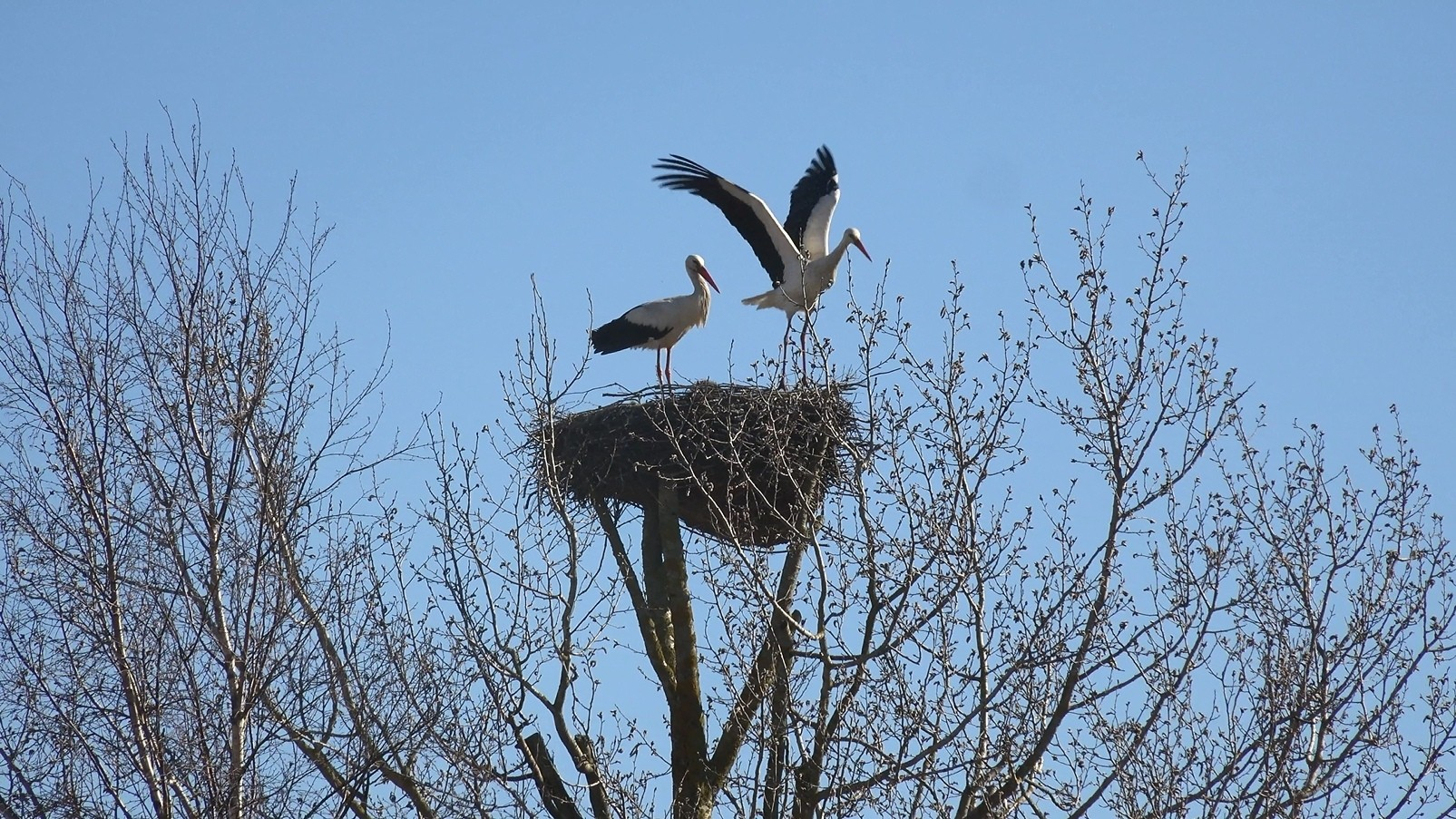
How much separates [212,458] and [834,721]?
9.43ft

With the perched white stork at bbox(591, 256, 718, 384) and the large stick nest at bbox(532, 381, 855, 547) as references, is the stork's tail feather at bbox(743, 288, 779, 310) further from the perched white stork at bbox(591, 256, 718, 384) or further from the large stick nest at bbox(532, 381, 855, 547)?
the large stick nest at bbox(532, 381, 855, 547)

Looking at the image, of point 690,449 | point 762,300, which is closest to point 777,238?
point 762,300

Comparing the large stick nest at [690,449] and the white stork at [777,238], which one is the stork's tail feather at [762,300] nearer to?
the white stork at [777,238]

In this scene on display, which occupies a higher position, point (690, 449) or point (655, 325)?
point (655, 325)

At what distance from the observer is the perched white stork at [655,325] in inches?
555

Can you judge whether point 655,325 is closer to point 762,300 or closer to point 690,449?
point 762,300

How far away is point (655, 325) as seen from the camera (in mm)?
14094

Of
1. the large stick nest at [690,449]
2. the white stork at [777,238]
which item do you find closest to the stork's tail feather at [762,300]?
the white stork at [777,238]

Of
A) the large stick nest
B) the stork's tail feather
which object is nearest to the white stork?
the stork's tail feather

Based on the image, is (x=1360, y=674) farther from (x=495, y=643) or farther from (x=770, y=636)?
(x=495, y=643)

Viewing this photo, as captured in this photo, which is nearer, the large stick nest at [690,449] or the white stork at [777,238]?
the large stick nest at [690,449]

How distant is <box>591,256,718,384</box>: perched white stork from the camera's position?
46.2 feet

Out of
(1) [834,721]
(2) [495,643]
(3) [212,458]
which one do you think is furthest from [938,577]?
(3) [212,458]

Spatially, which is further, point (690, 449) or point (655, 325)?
point (655, 325)
